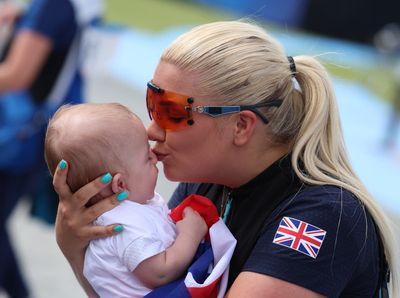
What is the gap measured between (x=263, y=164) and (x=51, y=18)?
2085 millimetres

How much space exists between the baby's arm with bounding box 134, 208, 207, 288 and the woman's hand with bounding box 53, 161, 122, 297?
131 mm

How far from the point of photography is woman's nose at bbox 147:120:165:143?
6.89 ft

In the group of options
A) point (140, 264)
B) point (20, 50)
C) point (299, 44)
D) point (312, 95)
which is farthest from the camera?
point (299, 44)

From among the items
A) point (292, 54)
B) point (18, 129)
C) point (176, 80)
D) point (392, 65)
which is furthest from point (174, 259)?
point (392, 65)

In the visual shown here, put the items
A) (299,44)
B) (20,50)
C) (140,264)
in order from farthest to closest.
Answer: (299,44)
(20,50)
(140,264)

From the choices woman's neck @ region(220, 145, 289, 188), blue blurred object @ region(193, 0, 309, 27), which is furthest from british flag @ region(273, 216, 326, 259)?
blue blurred object @ region(193, 0, 309, 27)

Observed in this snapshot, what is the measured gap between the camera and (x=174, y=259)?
1.96m

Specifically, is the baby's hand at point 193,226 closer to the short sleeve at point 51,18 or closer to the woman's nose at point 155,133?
the woman's nose at point 155,133

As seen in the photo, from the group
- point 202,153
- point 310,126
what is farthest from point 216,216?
point 310,126

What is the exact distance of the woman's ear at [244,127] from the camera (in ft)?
6.52

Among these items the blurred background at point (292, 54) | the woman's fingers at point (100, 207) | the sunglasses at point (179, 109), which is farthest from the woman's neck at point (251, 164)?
the blurred background at point (292, 54)

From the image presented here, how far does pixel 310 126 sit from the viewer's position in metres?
2.04

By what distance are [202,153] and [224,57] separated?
0.90 feet

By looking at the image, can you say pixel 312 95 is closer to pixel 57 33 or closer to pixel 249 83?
pixel 249 83
